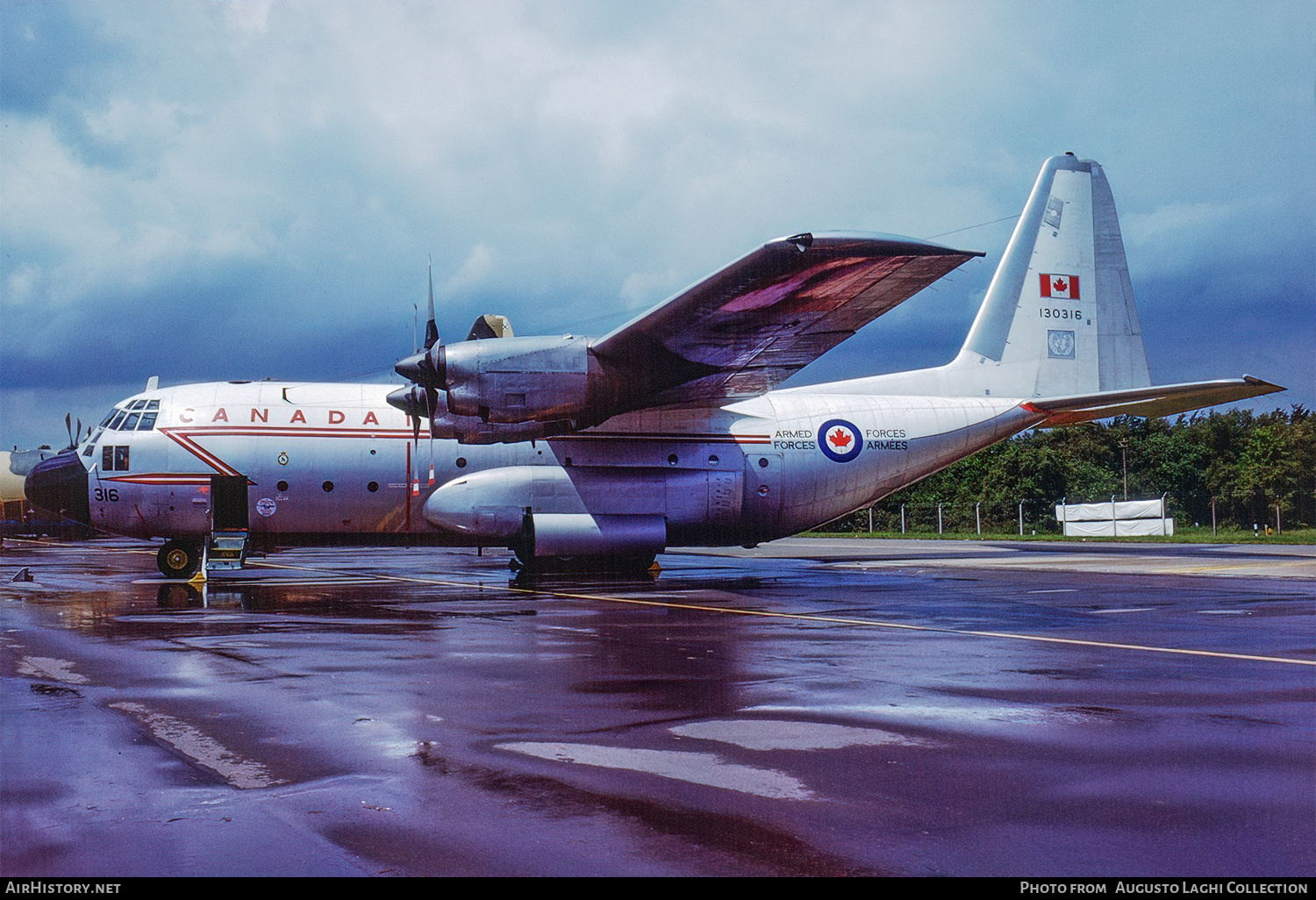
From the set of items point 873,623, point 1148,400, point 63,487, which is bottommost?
point 873,623

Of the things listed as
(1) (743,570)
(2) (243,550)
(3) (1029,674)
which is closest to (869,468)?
(1) (743,570)

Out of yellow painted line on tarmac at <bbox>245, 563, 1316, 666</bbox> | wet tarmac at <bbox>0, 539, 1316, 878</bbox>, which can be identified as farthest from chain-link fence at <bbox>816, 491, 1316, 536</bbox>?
wet tarmac at <bbox>0, 539, 1316, 878</bbox>

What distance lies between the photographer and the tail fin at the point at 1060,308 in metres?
23.5

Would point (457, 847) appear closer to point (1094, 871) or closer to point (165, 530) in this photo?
point (1094, 871)

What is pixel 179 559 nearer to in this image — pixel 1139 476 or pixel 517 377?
pixel 517 377

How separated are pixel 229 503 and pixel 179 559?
6.21 ft

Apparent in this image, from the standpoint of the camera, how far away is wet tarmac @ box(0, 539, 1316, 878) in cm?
379

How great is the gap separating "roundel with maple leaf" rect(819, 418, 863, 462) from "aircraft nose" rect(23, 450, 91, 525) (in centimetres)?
1404

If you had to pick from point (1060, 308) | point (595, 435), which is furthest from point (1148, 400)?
point (595, 435)

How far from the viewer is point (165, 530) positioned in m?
19.1

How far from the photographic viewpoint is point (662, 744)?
560 cm

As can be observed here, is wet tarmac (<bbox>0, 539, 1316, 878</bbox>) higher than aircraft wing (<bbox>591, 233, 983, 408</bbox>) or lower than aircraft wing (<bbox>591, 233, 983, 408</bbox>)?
lower

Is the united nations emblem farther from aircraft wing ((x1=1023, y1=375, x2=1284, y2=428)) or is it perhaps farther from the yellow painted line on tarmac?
the yellow painted line on tarmac
